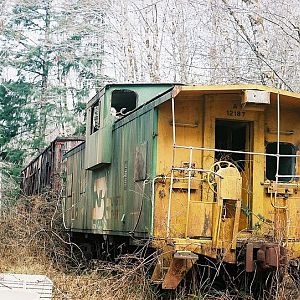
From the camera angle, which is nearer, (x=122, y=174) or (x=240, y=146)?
(x=240, y=146)

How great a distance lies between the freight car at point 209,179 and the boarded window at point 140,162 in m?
0.02

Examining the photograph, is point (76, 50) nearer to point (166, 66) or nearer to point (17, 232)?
point (166, 66)

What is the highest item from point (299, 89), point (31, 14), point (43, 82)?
point (31, 14)

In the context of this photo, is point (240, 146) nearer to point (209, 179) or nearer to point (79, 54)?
point (209, 179)

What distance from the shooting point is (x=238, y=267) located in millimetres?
9766

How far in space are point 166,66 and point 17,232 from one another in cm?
1529

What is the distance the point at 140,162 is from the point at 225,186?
1630 mm

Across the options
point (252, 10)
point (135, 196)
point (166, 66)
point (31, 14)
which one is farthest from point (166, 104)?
point (31, 14)

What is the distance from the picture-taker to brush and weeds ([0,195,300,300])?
31.2 feet

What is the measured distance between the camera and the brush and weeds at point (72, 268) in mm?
9500

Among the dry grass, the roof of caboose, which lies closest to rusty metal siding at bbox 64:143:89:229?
the dry grass

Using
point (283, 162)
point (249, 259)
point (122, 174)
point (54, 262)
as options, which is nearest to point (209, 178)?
point (249, 259)

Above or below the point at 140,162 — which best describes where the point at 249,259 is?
below

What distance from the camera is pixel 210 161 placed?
984 cm
